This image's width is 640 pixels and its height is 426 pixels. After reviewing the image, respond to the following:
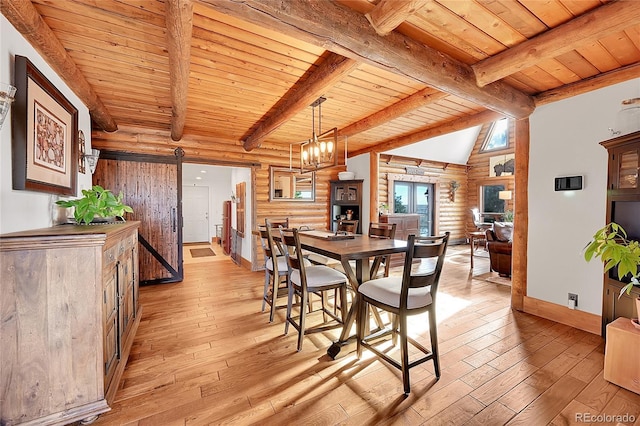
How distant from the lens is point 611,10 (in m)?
1.70

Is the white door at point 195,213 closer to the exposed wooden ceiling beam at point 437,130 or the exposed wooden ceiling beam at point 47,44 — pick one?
the exposed wooden ceiling beam at point 437,130

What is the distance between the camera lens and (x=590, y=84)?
107 inches

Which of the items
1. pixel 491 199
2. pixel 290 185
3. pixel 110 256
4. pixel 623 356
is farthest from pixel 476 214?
pixel 110 256

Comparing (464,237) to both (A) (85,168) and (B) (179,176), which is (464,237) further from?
(A) (85,168)

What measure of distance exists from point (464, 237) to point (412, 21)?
882 cm

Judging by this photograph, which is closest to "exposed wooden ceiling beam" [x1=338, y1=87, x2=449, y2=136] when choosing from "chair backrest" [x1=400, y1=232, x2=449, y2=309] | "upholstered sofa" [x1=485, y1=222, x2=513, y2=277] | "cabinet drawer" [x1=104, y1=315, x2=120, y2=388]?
"chair backrest" [x1=400, y1=232, x2=449, y2=309]

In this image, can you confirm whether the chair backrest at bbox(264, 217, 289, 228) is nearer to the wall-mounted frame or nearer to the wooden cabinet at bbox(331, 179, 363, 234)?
the wall-mounted frame

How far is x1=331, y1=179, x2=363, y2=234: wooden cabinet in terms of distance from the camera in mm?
6035

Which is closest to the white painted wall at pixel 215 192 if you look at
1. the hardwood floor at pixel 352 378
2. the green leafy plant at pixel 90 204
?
the hardwood floor at pixel 352 378

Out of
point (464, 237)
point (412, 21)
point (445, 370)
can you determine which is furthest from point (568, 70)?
point (464, 237)

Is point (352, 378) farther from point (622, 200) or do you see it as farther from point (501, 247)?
point (501, 247)

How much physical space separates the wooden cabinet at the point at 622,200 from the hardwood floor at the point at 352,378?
1.43ft

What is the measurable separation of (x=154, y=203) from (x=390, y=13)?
14.7ft

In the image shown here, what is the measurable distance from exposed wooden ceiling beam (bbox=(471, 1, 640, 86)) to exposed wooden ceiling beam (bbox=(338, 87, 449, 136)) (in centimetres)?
60
